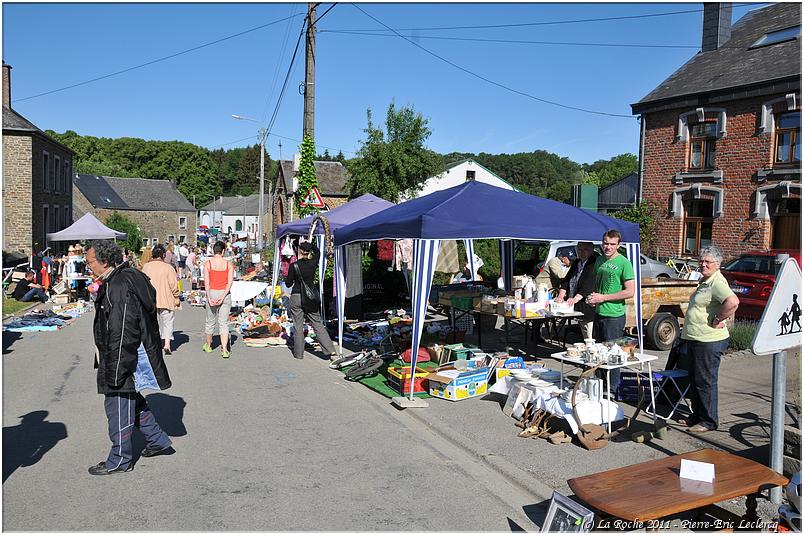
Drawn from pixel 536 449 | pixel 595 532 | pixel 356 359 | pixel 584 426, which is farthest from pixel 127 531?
pixel 356 359

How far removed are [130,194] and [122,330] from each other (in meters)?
70.2

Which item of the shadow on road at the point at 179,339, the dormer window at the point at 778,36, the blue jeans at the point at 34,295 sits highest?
the dormer window at the point at 778,36

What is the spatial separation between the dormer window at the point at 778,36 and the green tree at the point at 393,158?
1898 centimetres

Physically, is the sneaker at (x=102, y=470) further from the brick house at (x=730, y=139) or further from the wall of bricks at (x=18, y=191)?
the wall of bricks at (x=18, y=191)

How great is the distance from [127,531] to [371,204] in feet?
→ 40.1

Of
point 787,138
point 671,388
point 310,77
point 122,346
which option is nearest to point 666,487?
point 671,388

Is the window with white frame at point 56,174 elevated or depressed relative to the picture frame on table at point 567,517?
elevated

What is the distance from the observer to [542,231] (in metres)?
8.87

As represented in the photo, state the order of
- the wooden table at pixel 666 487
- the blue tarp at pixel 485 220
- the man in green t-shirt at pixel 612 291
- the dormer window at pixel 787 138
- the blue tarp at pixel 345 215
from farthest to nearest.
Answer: the dormer window at pixel 787 138 < the blue tarp at pixel 345 215 < the blue tarp at pixel 485 220 < the man in green t-shirt at pixel 612 291 < the wooden table at pixel 666 487

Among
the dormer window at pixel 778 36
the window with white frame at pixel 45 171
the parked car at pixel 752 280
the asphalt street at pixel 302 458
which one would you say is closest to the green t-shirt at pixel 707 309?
the asphalt street at pixel 302 458

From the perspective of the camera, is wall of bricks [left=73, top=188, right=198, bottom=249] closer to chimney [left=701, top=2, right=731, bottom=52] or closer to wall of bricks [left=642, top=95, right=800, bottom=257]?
wall of bricks [left=642, top=95, right=800, bottom=257]

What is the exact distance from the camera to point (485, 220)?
8.73 meters

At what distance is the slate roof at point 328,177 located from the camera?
169 feet

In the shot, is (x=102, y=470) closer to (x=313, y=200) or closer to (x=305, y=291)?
(x=305, y=291)
